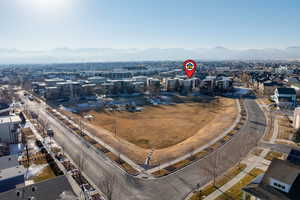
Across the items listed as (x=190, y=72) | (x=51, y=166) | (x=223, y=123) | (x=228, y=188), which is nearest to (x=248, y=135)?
(x=223, y=123)

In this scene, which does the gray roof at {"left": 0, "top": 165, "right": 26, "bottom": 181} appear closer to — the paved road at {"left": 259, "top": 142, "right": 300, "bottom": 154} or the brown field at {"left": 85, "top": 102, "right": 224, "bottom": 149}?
the brown field at {"left": 85, "top": 102, "right": 224, "bottom": 149}

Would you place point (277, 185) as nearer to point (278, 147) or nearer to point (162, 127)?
point (278, 147)

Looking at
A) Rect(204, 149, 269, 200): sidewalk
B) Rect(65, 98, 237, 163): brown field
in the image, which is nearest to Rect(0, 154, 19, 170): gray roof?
Rect(65, 98, 237, 163): brown field

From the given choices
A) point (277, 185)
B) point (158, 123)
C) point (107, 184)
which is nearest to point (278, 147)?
point (277, 185)

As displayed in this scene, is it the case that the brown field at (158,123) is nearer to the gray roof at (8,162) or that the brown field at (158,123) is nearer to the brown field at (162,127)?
the brown field at (162,127)

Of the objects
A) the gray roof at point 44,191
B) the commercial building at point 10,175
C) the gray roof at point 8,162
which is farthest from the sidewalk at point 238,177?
the gray roof at point 8,162

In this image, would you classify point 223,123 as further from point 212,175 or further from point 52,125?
point 52,125
